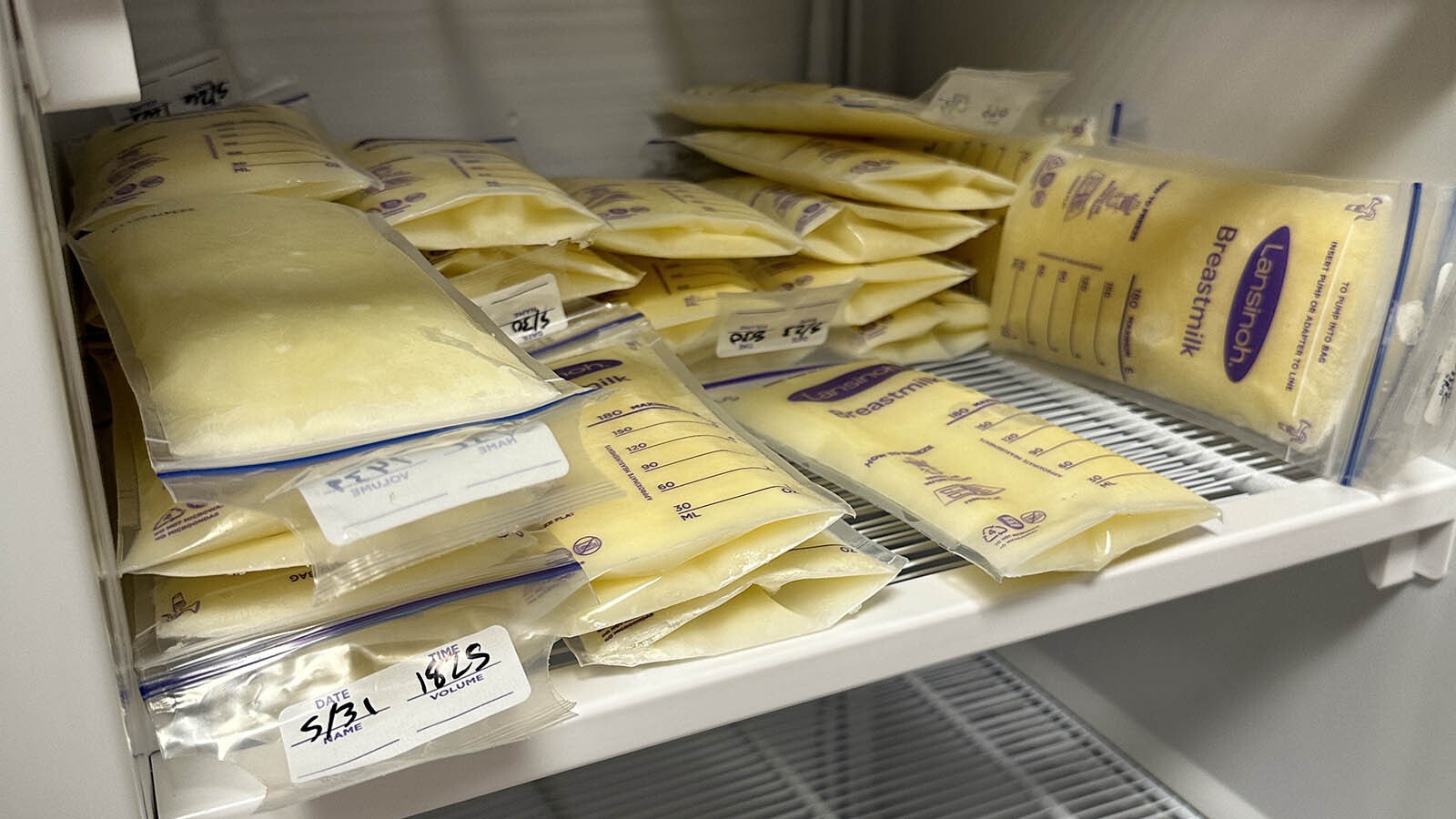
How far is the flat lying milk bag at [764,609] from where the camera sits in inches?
20.7

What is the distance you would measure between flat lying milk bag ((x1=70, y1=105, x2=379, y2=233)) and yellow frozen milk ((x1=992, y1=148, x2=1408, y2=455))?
0.49m

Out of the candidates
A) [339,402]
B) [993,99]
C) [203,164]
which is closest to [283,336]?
[339,402]

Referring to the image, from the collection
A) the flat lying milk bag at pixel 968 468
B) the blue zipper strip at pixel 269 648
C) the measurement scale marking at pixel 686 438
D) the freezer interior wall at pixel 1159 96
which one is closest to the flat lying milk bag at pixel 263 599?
the blue zipper strip at pixel 269 648

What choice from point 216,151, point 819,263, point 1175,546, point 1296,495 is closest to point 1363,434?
point 1296,495

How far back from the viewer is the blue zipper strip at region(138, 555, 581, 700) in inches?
18.0

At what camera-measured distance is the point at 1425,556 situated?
730mm

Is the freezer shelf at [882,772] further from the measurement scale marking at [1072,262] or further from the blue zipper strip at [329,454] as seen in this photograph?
the blue zipper strip at [329,454]

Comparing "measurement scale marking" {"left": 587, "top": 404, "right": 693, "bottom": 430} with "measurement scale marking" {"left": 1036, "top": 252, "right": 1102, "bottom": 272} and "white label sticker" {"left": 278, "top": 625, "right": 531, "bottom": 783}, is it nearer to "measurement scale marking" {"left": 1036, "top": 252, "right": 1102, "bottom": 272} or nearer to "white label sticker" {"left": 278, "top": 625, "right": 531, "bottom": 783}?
"white label sticker" {"left": 278, "top": 625, "right": 531, "bottom": 783}

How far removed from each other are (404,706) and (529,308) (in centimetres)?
39

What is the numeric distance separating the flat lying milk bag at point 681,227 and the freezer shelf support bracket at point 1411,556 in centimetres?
44

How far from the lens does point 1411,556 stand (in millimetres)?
737

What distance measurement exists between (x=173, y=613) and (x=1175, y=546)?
494 mm

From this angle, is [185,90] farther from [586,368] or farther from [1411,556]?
[1411,556]

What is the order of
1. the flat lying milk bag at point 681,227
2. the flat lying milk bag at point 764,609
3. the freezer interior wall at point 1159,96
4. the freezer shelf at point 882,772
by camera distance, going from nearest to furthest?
the flat lying milk bag at point 764,609, the freezer interior wall at point 1159,96, the flat lying milk bag at point 681,227, the freezer shelf at point 882,772
